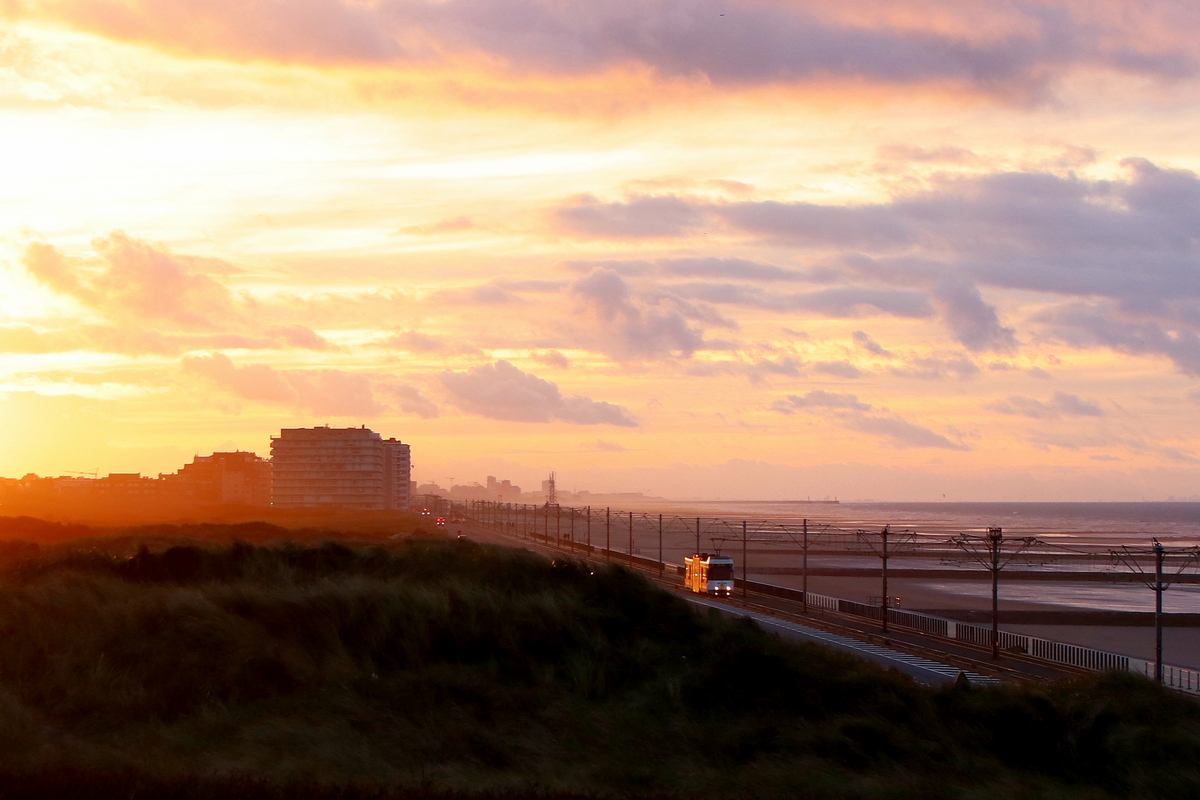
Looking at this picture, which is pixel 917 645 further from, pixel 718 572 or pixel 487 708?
pixel 487 708

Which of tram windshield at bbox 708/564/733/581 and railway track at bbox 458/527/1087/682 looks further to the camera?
tram windshield at bbox 708/564/733/581

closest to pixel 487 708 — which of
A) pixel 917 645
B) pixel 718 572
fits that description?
pixel 917 645

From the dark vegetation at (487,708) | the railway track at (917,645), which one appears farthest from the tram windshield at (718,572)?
the dark vegetation at (487,708)

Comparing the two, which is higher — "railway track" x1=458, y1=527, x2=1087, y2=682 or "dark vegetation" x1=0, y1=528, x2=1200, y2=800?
"dark vegetation" x1=0, y1=528, x2=1200, y2=800

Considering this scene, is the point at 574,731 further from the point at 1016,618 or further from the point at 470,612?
the point at 1016,618

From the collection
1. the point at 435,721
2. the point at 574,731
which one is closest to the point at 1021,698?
the point at 574,731

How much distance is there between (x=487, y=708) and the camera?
81.9 ft

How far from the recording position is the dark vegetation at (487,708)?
19.6 metres

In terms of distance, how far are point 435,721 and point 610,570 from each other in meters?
15.6

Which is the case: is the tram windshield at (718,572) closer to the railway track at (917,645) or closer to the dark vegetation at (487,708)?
the railway track at (917,645)

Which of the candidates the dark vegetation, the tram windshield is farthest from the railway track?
the dark vegetation

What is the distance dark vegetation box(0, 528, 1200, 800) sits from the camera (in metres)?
19.6

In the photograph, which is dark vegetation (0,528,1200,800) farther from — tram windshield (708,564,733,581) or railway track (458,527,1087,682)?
tram windshield (708,564,733,581)

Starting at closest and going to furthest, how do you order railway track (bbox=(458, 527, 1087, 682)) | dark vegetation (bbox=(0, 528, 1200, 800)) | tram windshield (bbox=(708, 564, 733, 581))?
dark vegetation (bbox=(0, 528, 1200, 800)) < railway track (bbox=(458, 527, 1087, 682)) < tram windshield (bbox=(708, 564, 733, 581))
